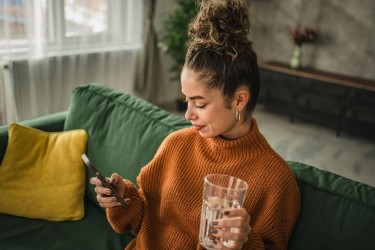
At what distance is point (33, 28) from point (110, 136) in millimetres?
1756

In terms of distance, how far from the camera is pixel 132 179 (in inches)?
59.4

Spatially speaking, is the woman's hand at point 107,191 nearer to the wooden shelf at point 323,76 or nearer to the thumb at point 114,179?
the thumb at point 114,179

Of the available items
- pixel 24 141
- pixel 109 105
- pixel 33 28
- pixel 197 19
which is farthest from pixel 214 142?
pixel 33 28

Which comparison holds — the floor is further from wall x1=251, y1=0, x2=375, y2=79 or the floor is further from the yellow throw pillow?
the yellow throw pillow

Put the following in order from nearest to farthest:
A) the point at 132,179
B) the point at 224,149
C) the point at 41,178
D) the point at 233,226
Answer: the point at 233,226 < the point at 224,149 < the point at 132,179 < the point at 41,178

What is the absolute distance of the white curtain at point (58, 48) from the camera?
2.91 m

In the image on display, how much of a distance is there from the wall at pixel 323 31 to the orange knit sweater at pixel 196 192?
3284 mm

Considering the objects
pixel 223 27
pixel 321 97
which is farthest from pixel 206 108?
pixel 321 97

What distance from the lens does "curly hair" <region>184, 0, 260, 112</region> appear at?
39.7 inches

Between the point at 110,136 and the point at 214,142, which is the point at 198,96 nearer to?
the point at 214,142

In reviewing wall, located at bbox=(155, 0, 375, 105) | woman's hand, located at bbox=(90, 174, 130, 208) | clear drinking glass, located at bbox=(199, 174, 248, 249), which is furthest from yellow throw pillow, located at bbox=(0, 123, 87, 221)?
wall, located at bbox=(155, 0, 375, 105)

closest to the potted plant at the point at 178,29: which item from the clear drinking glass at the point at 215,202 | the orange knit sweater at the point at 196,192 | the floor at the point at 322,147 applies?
the floor at the point at 322,147

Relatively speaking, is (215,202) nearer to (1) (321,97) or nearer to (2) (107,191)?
(2) (107,191)

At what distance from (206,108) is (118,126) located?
74cm
